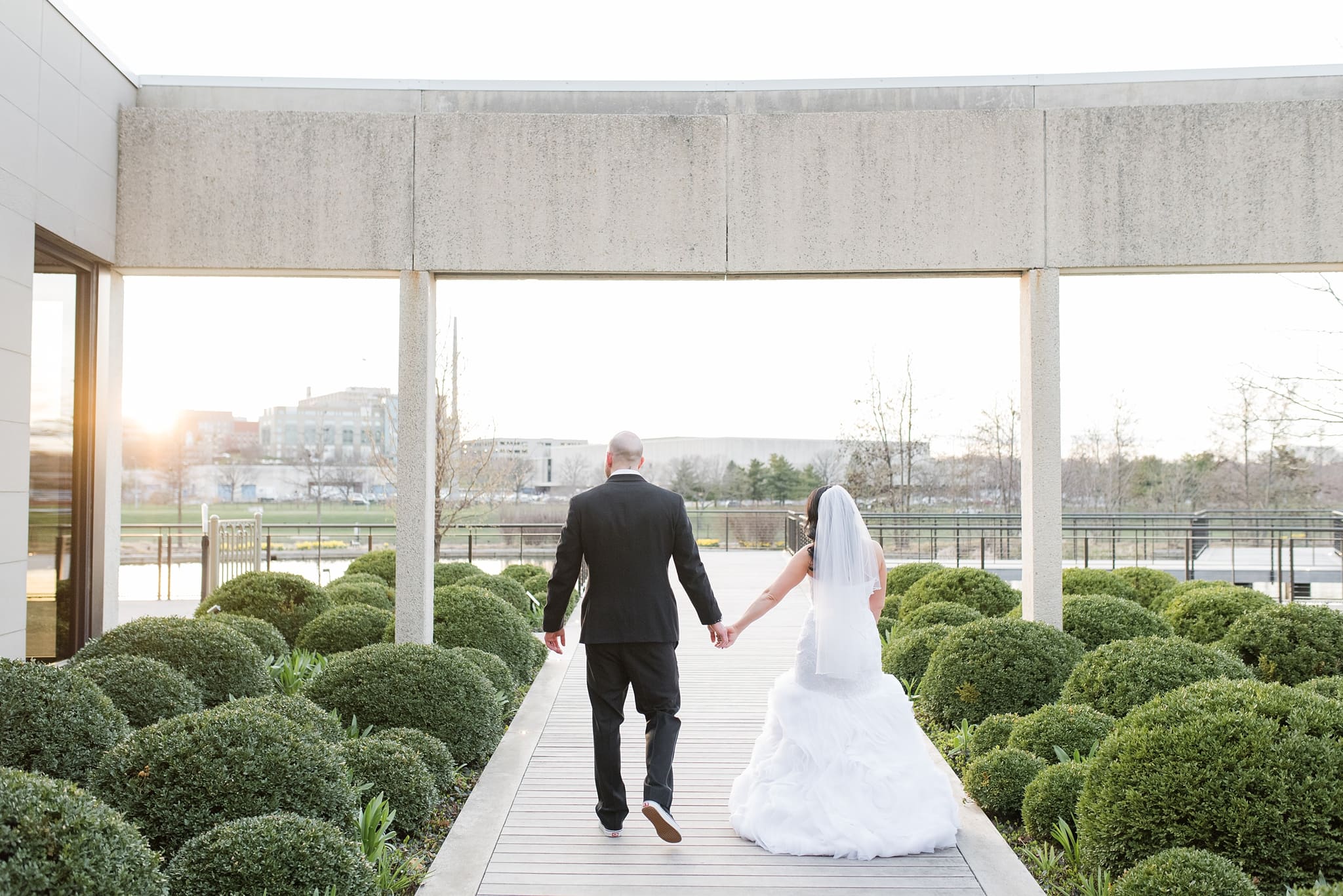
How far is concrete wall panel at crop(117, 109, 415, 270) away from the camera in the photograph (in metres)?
7.62

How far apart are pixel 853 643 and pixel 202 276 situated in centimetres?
620

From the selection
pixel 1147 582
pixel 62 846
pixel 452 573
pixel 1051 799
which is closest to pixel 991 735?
pixel 1051 799

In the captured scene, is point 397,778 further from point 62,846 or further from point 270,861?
point 62,846

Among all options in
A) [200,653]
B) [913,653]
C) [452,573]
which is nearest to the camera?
[200,653]

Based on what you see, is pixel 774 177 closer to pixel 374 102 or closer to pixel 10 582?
pixel 374 102

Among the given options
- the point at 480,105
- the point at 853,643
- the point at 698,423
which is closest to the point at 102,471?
Result: the point at 480,105

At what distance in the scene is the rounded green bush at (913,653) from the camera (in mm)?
7211

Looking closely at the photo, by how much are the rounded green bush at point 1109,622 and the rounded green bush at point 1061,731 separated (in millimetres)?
2451

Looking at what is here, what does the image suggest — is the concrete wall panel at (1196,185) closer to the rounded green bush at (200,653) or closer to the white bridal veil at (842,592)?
the white bridal veil at (842,592)

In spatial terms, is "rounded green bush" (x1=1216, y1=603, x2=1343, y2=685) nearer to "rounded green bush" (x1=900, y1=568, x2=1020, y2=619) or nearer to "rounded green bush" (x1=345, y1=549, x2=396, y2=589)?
"rounded green bush" (x1=900, y1=568, x2=1020, y2=619)

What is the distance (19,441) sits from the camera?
666cm

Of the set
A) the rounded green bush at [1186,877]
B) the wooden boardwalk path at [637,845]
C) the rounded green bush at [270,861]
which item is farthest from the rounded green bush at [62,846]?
the rounded green bush at [1186,877]

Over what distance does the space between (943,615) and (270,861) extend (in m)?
6.09

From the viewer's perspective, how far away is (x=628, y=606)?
13.6 feet
